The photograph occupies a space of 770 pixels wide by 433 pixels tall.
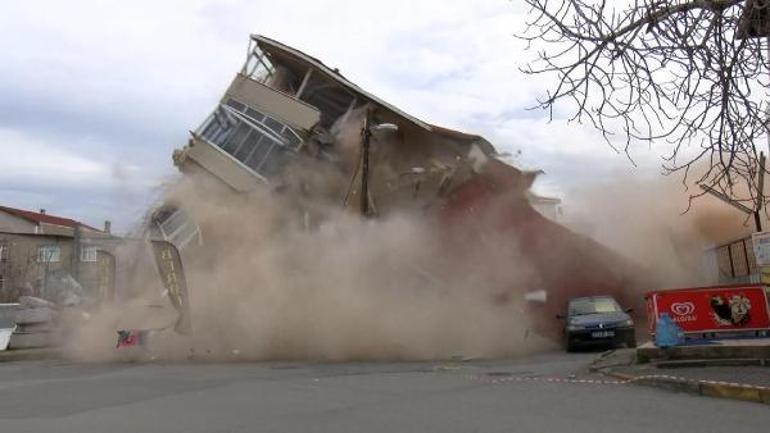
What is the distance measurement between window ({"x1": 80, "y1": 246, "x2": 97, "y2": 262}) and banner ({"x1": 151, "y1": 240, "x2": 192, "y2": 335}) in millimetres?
6700

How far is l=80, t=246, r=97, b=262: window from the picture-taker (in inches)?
999

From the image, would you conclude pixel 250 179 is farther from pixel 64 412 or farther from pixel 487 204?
pixel 64 412

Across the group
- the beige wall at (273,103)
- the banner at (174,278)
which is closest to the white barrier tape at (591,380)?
the banner at (174,278)

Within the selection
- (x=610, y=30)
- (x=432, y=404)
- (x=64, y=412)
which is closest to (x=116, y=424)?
(x=64, y=412)

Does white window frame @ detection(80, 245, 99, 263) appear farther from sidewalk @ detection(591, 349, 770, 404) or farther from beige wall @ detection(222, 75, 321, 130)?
sidewalk @ detection(591, 349, 770, 404)

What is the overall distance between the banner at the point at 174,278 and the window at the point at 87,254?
22.0ft

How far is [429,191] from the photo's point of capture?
71.6 feet

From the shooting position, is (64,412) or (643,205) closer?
(64,412)

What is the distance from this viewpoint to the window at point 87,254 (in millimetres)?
25373

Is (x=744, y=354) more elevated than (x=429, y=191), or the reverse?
(x=429, y=191)

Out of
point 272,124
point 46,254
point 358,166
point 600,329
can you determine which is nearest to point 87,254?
point 272,124

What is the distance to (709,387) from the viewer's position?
10.0 m

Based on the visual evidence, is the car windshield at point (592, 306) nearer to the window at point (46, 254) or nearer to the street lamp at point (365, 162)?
the street lamp at point (365, 162)

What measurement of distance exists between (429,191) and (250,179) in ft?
17.4
